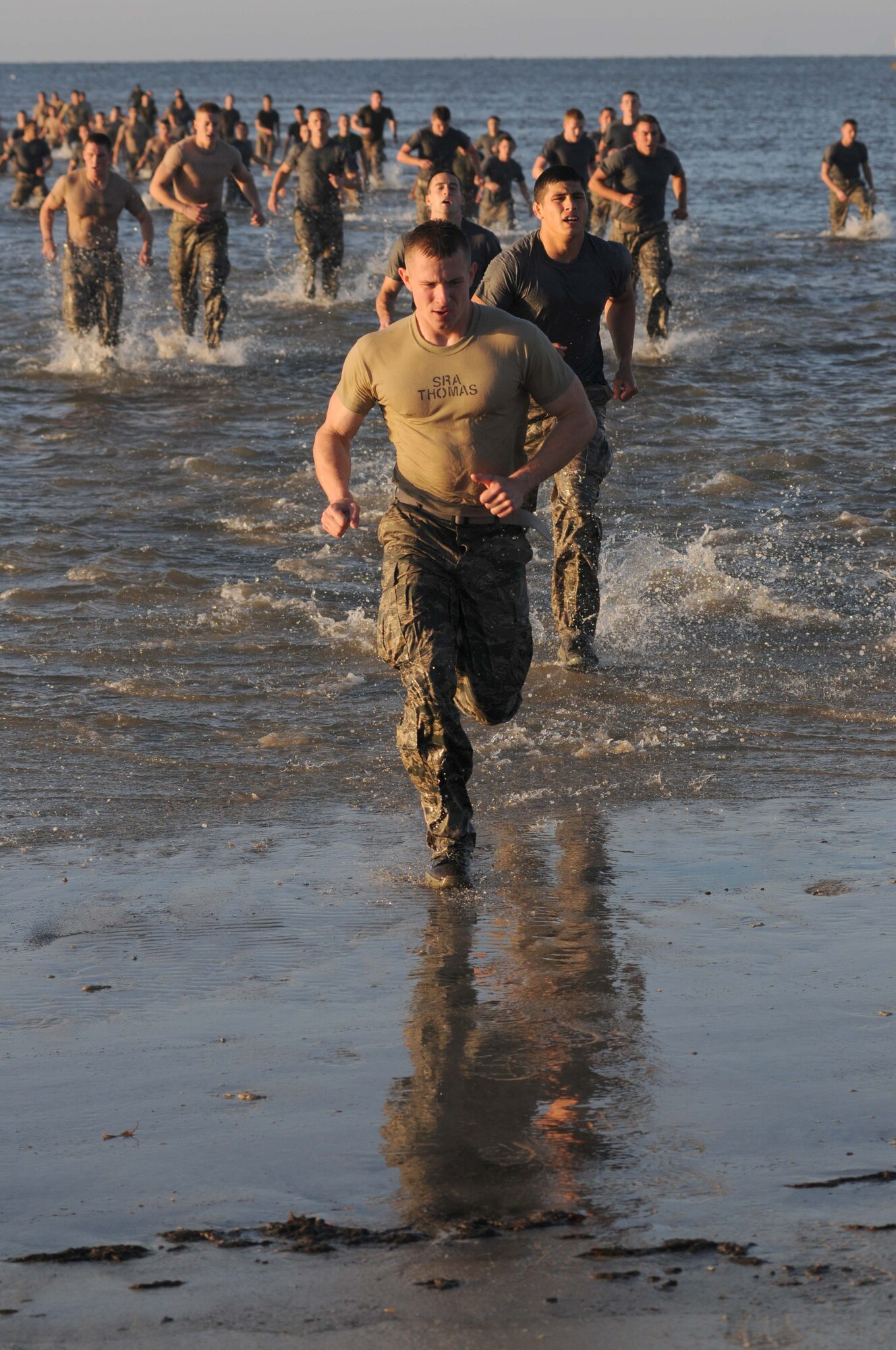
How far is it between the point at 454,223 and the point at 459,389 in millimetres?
2942

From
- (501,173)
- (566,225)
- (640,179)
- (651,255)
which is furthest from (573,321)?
(501,173)

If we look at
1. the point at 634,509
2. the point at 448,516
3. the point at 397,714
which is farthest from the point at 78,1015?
the point at 634,509

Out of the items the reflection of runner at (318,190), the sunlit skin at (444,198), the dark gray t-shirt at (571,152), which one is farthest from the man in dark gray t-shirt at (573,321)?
the dark gray t-shirt at (571,152)

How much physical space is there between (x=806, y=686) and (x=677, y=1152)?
4.22 meters

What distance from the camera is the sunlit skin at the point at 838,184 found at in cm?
2419

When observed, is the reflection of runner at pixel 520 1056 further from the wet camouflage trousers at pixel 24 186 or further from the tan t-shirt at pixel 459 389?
the wet camouflage trousers at pixel 24 186

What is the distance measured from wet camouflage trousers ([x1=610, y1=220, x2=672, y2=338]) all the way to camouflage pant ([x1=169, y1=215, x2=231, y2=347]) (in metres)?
3.38

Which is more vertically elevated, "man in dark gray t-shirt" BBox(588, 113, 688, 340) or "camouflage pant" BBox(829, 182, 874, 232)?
"camouflage pant" BBox(829, 182, 874, 232)

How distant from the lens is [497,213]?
2628cm

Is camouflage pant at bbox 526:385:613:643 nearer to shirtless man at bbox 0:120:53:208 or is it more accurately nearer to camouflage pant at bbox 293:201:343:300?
camouflage pant at bbox 293:201:343:300

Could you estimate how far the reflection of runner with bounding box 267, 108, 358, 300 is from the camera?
1731 cm

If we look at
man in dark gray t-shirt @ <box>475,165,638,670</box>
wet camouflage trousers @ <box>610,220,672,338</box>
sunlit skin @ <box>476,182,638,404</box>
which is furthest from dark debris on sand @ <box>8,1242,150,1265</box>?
wet camouflage trousers @ <box>610,220,672,338</box>

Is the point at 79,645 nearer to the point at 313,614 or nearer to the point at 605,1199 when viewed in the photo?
the point at 313,614

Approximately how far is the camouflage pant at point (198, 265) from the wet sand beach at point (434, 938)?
292cm
